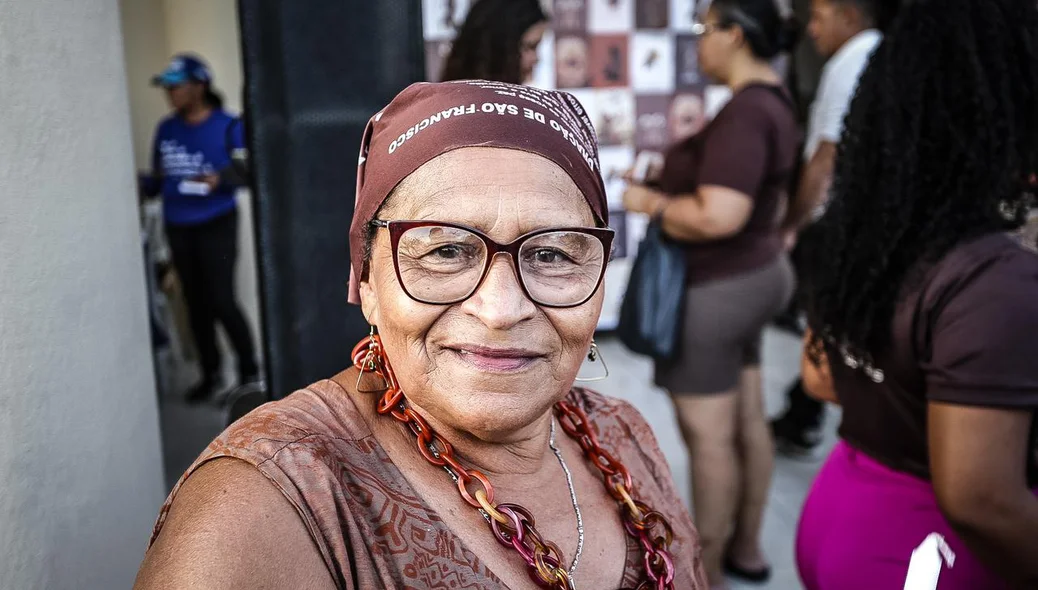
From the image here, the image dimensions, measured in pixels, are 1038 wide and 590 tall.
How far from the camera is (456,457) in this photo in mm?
1264

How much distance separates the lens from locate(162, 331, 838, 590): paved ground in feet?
11.4

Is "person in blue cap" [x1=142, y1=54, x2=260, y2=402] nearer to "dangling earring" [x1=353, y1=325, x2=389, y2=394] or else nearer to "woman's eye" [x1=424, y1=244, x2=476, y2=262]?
"dangling earring" [x1=353, y1=325, x2=389, y2=394]

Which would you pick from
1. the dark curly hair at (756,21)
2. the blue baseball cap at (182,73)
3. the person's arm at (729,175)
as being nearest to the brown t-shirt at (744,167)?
the person's arm at (729,175)

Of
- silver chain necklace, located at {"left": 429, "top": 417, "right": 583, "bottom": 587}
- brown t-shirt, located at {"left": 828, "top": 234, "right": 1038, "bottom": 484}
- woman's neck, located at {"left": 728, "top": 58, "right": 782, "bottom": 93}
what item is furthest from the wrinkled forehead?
woman's neck, located at {"left": 728, "top": 58, "right": 782, "bottom": 93}

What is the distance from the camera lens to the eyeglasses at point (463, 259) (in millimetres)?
1166

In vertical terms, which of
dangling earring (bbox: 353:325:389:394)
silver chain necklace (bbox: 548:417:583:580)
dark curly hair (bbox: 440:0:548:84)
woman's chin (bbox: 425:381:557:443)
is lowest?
silver chain necklace (bbox: 548:417:583:580)

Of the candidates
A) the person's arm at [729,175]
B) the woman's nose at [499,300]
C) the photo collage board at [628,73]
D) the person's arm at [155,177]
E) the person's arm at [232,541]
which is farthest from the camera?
the photo collage board at [628,73]

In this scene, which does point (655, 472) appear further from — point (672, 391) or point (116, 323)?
point (672, 391)

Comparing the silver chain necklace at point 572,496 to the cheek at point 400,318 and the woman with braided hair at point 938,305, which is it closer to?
the cheek at point 400,318

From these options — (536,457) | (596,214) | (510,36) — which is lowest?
(536,457)

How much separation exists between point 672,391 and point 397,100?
1906mm

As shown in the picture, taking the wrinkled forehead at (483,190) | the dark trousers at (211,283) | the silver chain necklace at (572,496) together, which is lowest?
the dark trousers at (211,283)

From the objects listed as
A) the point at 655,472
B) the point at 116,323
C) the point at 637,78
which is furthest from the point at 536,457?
the point at 637,78

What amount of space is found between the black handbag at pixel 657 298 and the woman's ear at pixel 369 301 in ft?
5.40
